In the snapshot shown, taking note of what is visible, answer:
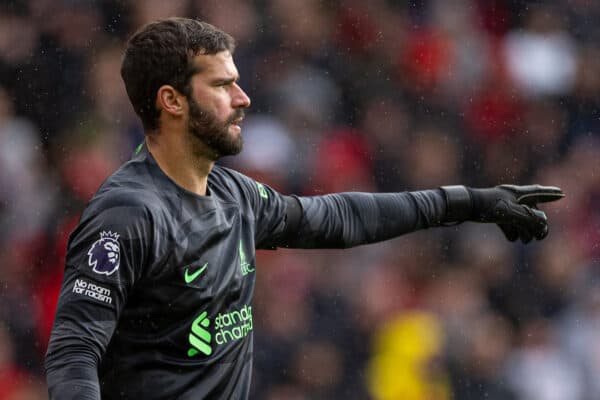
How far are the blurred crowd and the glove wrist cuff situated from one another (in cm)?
216

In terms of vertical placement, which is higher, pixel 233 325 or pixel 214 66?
pixel 214 66

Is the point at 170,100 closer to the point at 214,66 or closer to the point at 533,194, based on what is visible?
the point at 214,66

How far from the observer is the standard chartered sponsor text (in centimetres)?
281

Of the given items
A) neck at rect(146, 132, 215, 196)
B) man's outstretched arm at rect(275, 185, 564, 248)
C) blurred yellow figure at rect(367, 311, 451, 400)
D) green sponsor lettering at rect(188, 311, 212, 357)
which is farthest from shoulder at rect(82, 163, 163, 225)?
blurred yellow figure at rect(367, 311, 451, 400)

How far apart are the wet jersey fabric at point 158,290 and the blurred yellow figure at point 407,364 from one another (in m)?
2.61

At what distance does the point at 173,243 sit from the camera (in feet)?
8.82

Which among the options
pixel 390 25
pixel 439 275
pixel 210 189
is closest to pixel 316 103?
pixel 390 25

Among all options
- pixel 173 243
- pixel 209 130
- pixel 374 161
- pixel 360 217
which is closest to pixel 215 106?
pixel 209 130

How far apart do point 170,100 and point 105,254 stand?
1.99ft

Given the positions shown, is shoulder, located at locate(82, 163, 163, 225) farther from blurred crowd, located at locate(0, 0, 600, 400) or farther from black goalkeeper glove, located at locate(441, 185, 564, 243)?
blurred crowd, located at locate(0, 0, 600, 400)

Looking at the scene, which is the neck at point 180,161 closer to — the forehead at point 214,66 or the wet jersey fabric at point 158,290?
the wet jersey fabric at point 158,290

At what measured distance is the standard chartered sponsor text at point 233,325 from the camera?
9.21 feet

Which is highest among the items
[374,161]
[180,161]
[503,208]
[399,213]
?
[374,161]

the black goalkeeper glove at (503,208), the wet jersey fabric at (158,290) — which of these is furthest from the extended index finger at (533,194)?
the wet jersey fabric at (158,290)
